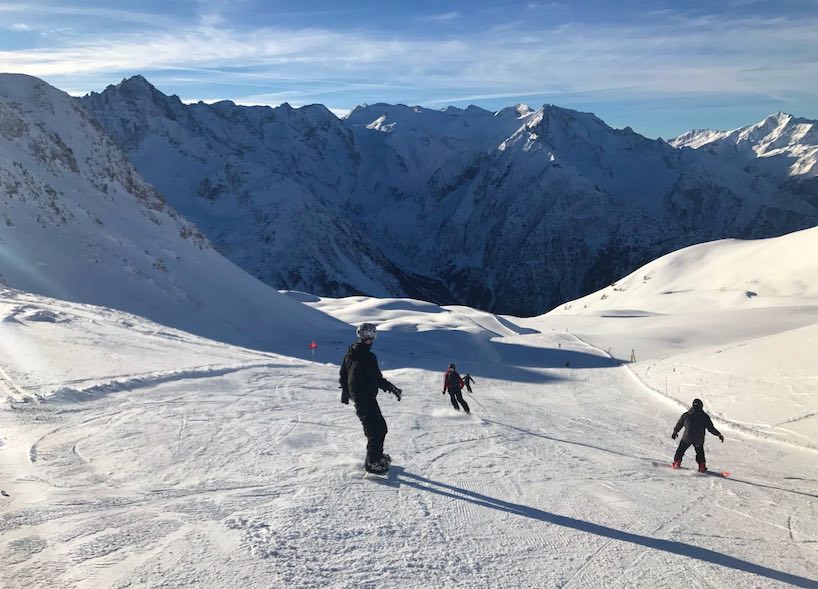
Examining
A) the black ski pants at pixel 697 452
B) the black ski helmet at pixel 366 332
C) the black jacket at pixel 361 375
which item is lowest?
the black ski pants at pixel 697 452

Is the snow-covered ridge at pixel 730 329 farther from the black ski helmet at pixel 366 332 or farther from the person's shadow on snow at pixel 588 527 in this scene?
the black ski helmet at pixel 366 332

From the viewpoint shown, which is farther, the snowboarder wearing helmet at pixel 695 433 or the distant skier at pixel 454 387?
the distant skier at pixel 454 387

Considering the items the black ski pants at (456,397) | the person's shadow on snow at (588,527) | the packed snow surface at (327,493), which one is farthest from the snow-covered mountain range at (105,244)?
the person's shadow on snow at (588,527)

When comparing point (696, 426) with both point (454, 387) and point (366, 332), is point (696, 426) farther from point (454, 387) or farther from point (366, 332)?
point (366, 332)

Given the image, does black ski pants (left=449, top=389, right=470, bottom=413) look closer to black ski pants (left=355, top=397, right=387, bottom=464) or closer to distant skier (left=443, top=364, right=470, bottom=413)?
distant skier (left=443, top=364, right=470, bottom=413)

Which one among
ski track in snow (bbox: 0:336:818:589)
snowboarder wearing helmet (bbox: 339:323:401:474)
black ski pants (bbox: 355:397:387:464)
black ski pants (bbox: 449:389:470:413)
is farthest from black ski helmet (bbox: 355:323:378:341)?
black ski pants (bbox: 449:389:470:413)

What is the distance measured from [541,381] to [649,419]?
31.7ft

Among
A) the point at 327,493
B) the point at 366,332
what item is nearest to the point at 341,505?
the point at 327,493

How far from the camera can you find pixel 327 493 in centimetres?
697

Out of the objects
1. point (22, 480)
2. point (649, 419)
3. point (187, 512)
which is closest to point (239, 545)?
point (187, 512)

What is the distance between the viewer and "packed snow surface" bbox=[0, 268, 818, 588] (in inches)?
210

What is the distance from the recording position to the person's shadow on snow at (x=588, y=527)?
5949 mm

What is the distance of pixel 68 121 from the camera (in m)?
49.8

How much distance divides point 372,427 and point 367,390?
1.51 feet
